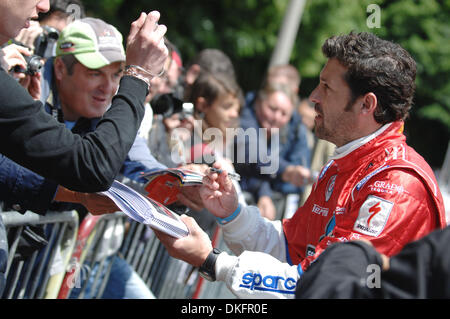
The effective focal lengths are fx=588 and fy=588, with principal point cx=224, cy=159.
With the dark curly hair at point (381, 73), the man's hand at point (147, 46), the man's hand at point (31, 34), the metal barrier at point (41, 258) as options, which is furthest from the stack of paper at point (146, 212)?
the man's hand at point (31, 34)

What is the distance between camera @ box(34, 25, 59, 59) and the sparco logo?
2013 mm

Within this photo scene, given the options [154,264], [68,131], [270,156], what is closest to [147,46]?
[68,131]

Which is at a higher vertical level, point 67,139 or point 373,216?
point 67,139

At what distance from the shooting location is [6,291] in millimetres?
3234

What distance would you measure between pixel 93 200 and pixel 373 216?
129cm

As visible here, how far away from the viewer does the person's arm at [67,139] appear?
6.29ft

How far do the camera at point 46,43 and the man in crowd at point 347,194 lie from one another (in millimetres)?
1422

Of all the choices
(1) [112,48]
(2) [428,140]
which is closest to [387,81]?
(1) [112,48]

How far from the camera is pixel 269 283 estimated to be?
2346 millimetres

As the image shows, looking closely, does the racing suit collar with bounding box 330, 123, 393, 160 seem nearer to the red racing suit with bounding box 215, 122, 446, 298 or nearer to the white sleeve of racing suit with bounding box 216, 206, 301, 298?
the red racing suit with bounding box 215, 122, 446, 298

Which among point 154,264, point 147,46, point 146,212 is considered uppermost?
point 147,46

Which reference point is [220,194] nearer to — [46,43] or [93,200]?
[93,200]

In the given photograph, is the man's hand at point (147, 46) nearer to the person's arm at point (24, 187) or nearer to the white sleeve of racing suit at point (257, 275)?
the person's arm at point (24, 187)
